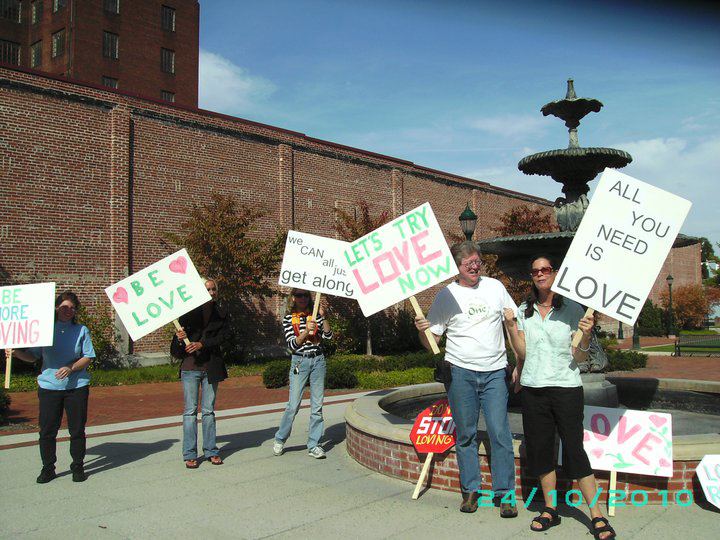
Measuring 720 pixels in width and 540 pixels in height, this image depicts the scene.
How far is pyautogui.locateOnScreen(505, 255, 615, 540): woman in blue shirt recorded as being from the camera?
4.38m

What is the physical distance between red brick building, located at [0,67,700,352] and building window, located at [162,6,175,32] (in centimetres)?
2480

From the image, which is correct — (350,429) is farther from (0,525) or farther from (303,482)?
(0,525)

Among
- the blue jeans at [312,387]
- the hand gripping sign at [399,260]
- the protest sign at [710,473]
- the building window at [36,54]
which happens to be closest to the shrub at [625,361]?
the blue jeans at [312,387]

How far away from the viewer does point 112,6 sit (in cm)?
4119

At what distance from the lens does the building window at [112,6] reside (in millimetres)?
40781

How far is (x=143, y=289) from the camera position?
22.3ft

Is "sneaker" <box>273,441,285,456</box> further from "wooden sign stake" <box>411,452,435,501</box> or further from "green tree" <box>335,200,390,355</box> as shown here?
"green tree" <box>335,200,390,355</box>

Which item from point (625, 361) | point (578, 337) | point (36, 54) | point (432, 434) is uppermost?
point (36, 54)

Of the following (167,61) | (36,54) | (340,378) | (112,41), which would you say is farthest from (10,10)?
(340,378)

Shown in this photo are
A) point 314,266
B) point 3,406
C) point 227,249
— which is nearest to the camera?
point 314,266

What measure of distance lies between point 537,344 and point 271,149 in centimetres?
2002

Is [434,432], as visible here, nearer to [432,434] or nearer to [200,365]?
[432,434]

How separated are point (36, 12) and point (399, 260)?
4587 centimetres

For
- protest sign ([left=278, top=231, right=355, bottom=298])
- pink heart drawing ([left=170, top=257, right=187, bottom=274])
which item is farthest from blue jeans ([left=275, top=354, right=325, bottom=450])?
pink heart drawing ([left=170, top=257, right=187, bottom=274])
